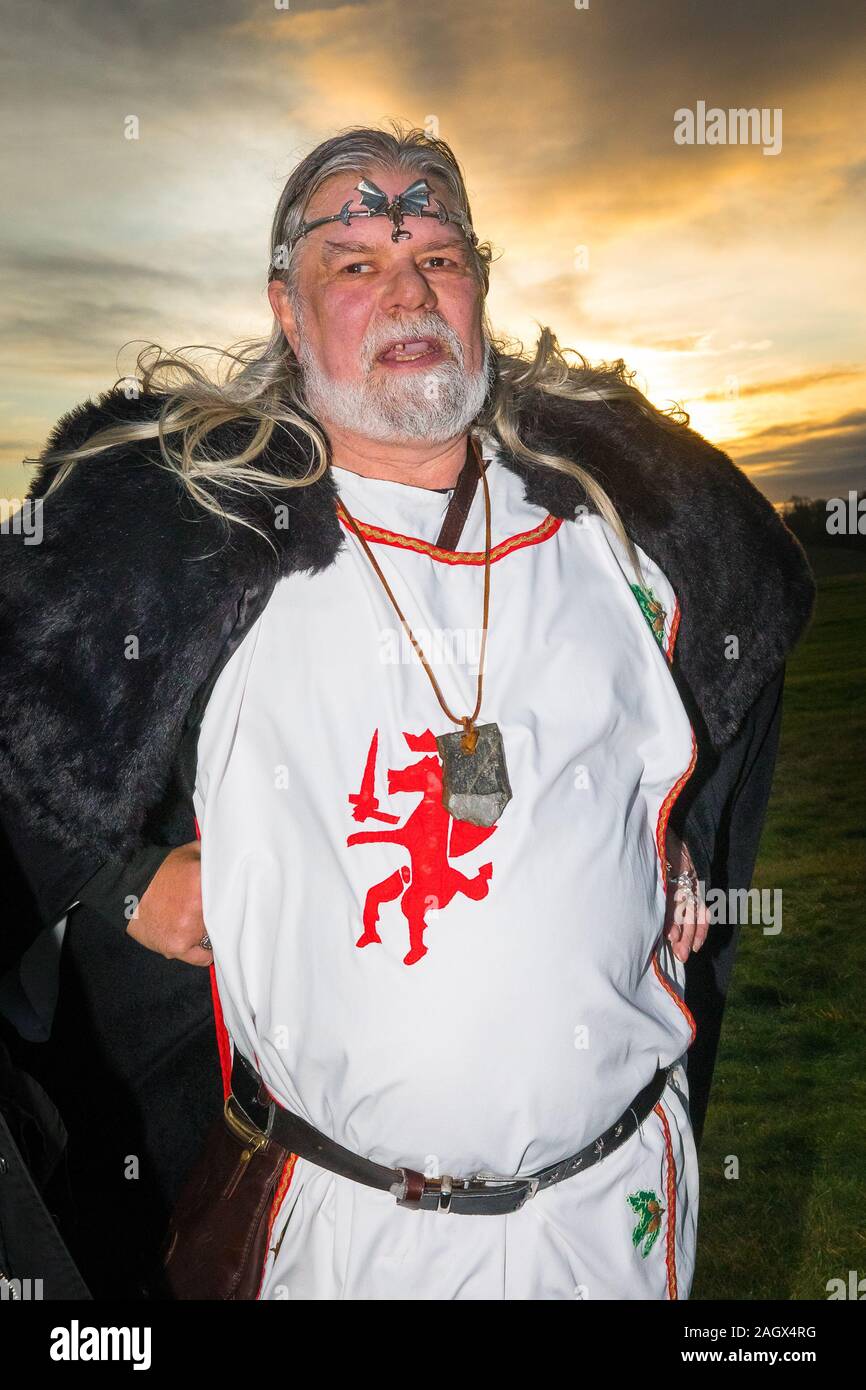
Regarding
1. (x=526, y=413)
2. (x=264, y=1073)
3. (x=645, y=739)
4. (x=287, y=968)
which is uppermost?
(x=526, y=413)

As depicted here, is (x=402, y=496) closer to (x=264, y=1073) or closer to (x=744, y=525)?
(x=744, y=525)

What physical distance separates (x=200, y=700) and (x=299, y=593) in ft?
0.82

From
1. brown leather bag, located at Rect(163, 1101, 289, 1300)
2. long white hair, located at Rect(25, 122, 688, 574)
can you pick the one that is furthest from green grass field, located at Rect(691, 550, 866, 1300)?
long white hair, located at Rect(25, 122, 688, 574)

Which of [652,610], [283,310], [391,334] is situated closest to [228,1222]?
[652,610]

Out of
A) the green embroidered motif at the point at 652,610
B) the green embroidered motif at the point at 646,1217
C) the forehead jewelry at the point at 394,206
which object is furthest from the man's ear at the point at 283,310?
the green embroidered motif at the point at 646,1217

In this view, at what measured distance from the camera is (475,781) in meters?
1.82

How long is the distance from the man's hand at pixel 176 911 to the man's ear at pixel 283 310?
107cm

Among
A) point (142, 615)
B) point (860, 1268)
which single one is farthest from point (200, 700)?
point (860, 1268)

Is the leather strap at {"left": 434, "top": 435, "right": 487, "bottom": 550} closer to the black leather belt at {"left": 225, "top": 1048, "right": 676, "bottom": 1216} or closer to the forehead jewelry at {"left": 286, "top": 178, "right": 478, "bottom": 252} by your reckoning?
the forehead jewelry at {"left": 286, "top": 178, "right": 478, "bottom": 252}

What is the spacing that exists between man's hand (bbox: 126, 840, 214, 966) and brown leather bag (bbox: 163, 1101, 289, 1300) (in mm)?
309

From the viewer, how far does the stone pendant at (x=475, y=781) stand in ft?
5.96

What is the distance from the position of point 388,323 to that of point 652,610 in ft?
2.38

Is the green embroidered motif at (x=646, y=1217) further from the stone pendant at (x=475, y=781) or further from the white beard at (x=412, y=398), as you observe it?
Result: the white beard at (x=412, y=398)

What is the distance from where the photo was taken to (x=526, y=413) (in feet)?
7.93
